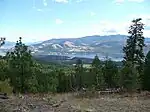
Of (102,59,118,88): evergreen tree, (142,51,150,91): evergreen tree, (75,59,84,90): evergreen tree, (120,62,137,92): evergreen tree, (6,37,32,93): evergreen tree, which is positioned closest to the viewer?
(120,62,137,92): evergreen tree

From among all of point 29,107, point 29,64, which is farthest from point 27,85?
point 29,107

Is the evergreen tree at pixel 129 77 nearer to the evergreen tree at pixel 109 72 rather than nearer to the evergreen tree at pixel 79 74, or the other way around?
the evergreen tree at pixel 109 72

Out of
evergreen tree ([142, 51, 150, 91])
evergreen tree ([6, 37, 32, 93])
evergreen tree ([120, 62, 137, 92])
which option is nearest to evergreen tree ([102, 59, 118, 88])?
evergreen tree ([142, 51, 150, 91])

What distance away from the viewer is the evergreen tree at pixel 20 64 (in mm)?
43125

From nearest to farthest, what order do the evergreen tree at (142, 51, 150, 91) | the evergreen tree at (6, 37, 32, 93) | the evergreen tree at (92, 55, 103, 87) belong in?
the evergreen tree at (6, 37, 32, 93), the evergreen tree at (142, 51, 150, 91), the evergreen tree at (92, 55, 103, 87)

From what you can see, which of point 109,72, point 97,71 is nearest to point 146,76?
point 109,72

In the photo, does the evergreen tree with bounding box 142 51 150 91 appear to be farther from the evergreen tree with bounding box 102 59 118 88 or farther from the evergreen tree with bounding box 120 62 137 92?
the evergreen tree with bounding box 102 59 118 88

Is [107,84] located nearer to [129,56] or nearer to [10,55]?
[129,56]

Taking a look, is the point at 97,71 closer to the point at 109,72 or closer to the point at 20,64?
the point at 109,72

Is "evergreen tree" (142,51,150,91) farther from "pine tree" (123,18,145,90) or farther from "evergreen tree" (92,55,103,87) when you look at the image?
"evergreen tree" (92,55,103,87)

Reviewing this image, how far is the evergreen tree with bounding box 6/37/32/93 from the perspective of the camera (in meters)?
43.1

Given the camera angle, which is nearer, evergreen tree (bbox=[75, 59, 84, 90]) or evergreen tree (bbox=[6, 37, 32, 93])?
evergreen tree (bbox=[6, 37, 32, 93])

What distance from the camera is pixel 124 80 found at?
42.6 meters

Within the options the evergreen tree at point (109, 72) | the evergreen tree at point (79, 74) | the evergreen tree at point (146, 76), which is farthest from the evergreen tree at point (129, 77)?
the evergreen tree at point (79, 74)
